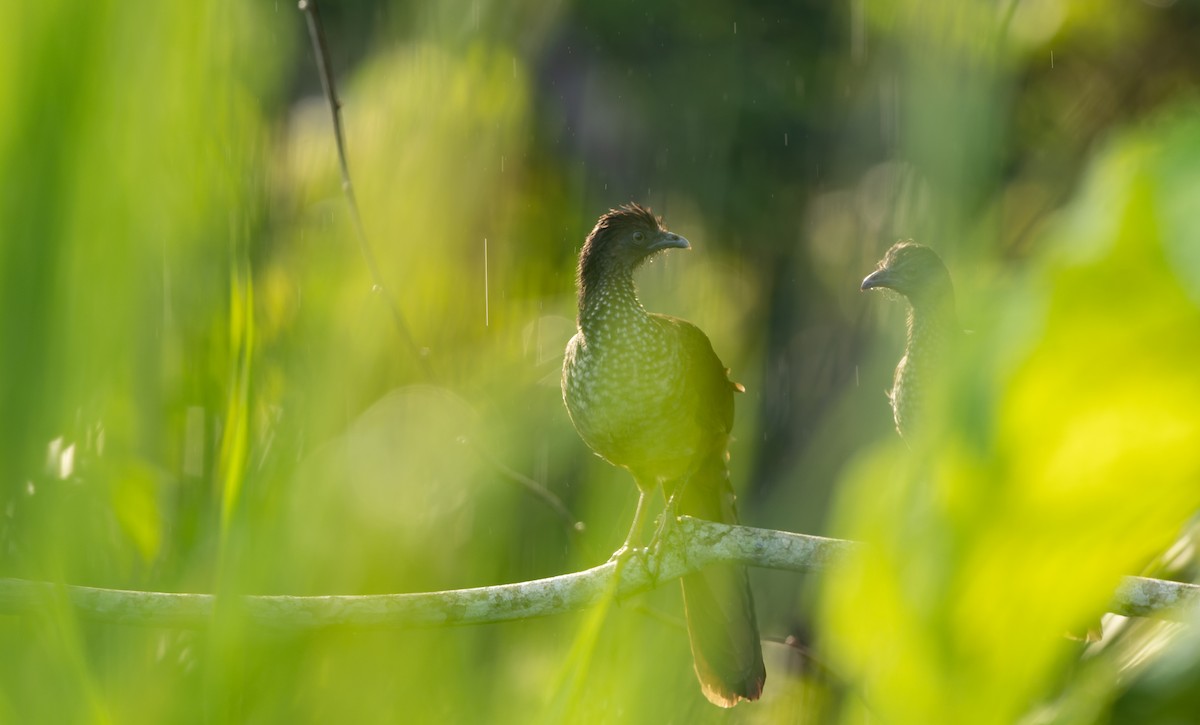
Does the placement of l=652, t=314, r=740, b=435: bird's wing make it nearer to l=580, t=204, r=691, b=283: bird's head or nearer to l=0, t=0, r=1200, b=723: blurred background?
l=580, t=204, r=691, b=283: bird's head

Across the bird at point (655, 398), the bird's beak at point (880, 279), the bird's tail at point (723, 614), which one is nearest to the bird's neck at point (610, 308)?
the bird at point (655, 398)

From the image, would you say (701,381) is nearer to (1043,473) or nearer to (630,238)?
(630,238)

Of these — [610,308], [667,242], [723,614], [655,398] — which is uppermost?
[667,242]

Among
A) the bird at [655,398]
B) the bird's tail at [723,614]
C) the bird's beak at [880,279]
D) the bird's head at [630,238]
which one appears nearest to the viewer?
the bird's beak at [880,279]

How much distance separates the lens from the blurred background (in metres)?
0.21

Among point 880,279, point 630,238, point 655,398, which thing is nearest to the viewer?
point 880,279

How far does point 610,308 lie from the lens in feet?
9.46

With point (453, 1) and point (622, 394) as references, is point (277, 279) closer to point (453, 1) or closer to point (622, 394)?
point (453, 1)

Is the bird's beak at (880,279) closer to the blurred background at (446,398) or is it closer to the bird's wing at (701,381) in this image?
the bird's wing at (701,381)

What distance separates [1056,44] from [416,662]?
159 inches

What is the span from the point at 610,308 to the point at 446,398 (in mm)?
2061

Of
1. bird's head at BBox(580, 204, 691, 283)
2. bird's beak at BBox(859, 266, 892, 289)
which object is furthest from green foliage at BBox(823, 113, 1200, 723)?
bird's head at BBox(580, 204, 691, 283)

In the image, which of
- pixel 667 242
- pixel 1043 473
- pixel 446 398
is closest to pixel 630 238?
pixel 667 242

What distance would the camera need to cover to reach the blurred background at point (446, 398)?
21 centimetres
